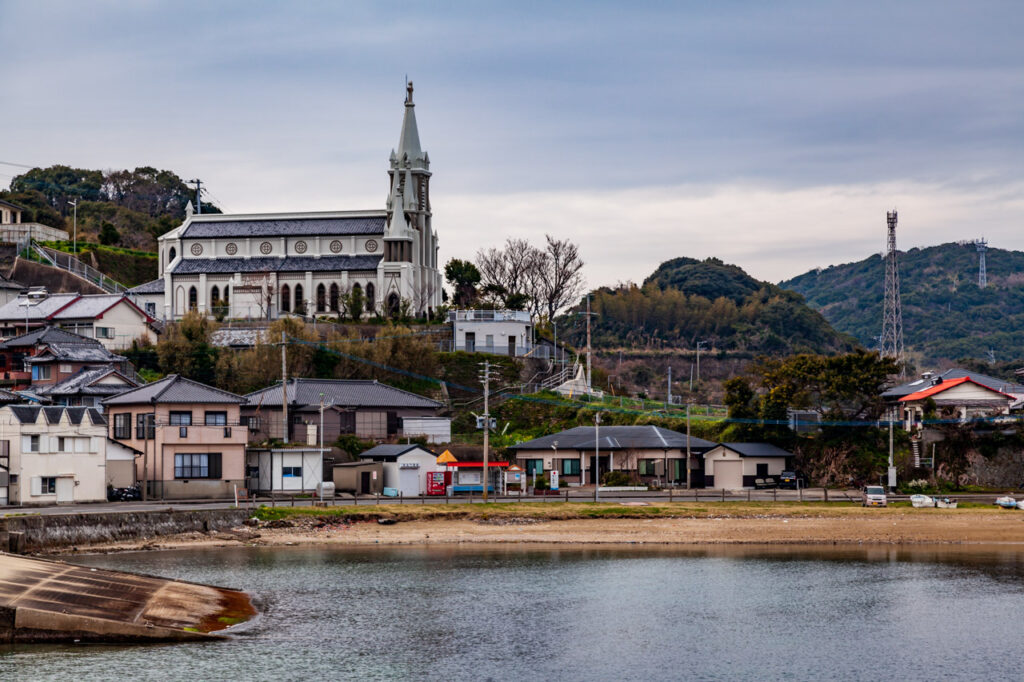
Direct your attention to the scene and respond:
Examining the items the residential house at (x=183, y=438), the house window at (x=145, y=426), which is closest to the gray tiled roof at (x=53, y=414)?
the house window at (x=145, y=426)

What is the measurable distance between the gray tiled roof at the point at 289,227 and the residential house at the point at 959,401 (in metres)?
49.4

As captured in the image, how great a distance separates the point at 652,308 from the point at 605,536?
93033mm

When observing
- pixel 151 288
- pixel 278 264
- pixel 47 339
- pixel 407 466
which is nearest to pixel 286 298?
pixel 278 264

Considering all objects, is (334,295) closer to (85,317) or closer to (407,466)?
(85,317)

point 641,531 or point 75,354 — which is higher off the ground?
point 75,354

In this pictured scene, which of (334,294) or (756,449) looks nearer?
(756,449)

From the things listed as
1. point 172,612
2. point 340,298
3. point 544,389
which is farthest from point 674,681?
point 340,298

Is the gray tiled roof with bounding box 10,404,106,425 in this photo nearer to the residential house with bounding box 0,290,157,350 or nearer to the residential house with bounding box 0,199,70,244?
the residential house with bounding box 0,290,157,350

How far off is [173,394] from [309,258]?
41484 mm

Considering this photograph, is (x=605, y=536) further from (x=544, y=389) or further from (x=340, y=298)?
(x=340, y=298)

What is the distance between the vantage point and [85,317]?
310 ft

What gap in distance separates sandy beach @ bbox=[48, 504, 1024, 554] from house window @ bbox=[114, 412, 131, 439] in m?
14.4

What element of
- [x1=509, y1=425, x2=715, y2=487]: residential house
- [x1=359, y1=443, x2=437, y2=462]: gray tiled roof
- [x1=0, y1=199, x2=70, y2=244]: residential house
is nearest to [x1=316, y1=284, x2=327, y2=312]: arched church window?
[x1=0, y1=199, x2=70, y2=244]: residential house

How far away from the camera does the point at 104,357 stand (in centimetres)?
8500
